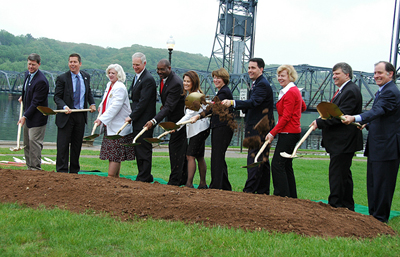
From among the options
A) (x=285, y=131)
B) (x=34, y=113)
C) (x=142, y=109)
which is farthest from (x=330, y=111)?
(x=34, y=113)

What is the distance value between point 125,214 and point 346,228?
95.8 inches

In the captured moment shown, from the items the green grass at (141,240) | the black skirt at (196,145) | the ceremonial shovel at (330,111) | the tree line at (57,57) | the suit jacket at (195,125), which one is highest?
the tree line at (57,57)

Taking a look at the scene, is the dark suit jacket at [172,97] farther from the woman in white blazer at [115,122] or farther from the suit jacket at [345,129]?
the suit jacket at [345,129]

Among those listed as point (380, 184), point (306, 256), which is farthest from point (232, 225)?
point (380, 184)

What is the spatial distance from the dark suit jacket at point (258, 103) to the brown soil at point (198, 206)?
1325mm

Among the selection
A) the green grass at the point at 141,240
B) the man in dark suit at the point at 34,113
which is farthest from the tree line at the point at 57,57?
the green grass at the point at 141,240

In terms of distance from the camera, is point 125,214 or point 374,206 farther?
point 374,206

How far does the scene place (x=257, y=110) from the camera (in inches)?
228

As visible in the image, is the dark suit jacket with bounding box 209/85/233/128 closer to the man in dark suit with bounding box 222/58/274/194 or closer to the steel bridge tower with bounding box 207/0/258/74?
the man in dark suit with bounding box 222/58/274/194

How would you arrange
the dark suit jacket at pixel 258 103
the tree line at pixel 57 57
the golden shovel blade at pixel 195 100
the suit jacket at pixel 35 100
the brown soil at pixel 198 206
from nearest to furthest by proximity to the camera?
1. the brown soil at pixel 198 206
2. the dark suit jacket at pixel 258 103
3. the golden shovel blade at pixel 195 100
4. the suit jacket at pixel 35 100
5. the tree line at pixel 57 57

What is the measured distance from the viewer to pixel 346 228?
4098 millimetres

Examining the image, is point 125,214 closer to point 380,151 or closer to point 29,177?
point 29,177

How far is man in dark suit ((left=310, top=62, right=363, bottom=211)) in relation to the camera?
499cm

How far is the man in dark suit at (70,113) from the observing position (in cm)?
680
